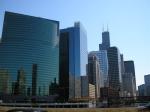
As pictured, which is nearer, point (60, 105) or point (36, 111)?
point (36, 111)

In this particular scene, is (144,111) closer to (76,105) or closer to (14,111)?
(14,111)

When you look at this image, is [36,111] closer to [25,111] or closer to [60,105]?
[25,111]

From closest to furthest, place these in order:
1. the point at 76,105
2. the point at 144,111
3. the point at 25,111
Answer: the point at 25,111 < the point at 144,111 < the point at 76,105

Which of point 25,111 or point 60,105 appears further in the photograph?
point 60,105

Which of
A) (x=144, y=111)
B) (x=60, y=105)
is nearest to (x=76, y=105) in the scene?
(x=60, y=105)

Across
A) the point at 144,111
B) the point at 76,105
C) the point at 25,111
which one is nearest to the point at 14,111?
the point at 25,111

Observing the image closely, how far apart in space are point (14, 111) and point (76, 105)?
145 m

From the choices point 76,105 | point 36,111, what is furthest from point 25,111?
point 76,105

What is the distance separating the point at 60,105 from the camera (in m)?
181

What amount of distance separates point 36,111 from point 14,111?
3.90 meters

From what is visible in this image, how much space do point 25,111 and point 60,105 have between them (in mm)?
146705

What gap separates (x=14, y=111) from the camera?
39.0 metres

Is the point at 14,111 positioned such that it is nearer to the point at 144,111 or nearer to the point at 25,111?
the point at 25,111

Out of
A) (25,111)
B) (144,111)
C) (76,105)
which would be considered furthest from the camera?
(76,105)
